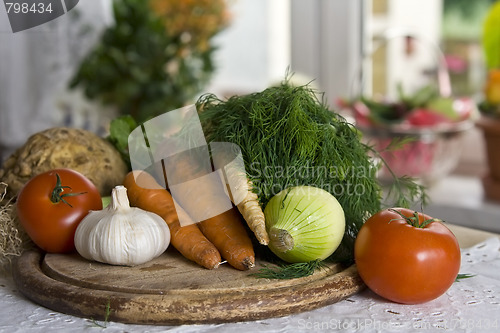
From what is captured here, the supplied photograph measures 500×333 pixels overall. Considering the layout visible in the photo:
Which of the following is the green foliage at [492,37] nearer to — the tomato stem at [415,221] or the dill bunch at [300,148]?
the dill bunch at [300,148]

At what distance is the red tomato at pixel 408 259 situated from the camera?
692mm

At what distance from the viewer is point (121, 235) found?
2.51 feet

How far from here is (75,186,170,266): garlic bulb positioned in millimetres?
764

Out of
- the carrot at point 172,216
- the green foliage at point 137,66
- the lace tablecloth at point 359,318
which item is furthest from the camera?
the green foliage at point 137,66

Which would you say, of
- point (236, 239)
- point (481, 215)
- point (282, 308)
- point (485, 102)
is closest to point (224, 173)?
point (236, 239)

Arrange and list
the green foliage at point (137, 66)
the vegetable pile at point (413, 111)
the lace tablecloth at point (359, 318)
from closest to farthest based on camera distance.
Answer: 1. the lace tablecloth at point (359, 318)
2. the vegetable pile at point (413, 111)
3. the green foliage at point (137, 66)

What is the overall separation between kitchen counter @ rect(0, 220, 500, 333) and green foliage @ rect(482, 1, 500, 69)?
1402 mm

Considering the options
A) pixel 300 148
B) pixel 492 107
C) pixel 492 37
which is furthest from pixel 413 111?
pixel 300 148

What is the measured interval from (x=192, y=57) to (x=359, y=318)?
1527mm

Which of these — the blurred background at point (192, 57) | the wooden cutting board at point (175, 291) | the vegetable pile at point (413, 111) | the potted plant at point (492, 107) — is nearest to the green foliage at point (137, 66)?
the blurred background at point (192, 57)

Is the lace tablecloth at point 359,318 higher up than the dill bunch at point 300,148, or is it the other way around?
the dill bunch at point 300,148

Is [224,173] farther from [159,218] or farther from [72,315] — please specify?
[72,315]

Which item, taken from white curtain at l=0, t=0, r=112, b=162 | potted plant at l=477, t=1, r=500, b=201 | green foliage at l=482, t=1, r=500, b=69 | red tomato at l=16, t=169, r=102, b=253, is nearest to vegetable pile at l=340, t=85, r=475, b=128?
potted plant at l=477, t=1, r=500, b=201

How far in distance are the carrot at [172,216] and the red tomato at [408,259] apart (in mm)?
197
